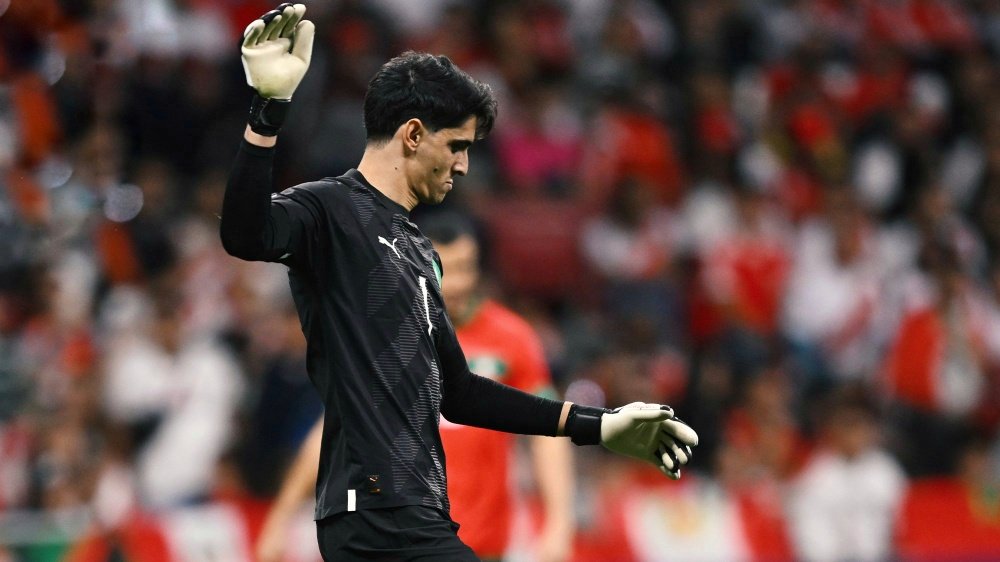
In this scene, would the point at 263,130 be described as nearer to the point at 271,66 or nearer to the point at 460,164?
the point at 271,66

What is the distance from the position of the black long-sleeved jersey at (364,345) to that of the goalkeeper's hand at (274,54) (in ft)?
0.99

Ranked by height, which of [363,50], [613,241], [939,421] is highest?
[363,50]

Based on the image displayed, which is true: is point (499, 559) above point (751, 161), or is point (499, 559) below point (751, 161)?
below

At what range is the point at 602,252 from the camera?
11.8 metres

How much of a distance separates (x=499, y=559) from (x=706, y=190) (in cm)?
662

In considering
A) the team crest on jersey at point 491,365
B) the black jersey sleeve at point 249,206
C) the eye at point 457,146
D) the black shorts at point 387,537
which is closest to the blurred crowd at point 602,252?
the team crest on jersey at point 491,365

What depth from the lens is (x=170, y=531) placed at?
8930 millimetres

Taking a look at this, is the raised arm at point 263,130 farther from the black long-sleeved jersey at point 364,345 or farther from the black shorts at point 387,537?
the black shorts at point 387,537

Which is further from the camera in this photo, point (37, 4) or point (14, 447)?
point (14, 447)

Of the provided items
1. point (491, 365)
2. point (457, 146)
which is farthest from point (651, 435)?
point (491, 365)

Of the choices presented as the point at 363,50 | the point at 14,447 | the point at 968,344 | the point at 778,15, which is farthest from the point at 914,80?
the point at 14,447

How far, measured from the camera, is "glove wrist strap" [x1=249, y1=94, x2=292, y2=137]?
3521 mm

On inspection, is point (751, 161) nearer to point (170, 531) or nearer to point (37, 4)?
point (170, 531)

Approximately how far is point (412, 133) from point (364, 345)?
576 mm
